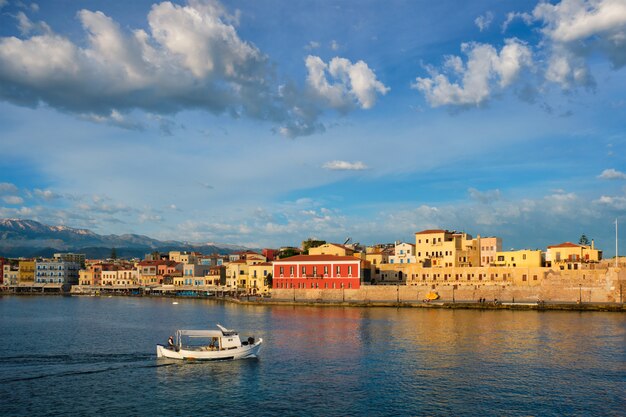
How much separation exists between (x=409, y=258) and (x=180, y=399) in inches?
2863

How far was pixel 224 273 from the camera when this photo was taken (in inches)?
4766

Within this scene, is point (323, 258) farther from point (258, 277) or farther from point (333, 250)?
point (258, 277)

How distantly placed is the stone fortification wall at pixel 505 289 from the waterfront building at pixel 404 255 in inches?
275

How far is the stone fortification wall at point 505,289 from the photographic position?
77.1m

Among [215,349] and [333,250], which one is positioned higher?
[333,250]

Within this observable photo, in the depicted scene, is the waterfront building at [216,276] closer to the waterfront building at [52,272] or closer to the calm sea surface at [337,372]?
the waterfront building at [52,272]

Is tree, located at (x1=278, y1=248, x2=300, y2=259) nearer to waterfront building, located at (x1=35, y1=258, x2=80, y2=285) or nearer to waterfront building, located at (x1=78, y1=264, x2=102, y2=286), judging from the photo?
waterfront building, located at (x1=78, y1=264, x2=102, y2=286)

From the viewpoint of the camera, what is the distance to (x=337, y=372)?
34188 millimetres

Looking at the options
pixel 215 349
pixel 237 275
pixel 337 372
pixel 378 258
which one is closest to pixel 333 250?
pixel 378 258

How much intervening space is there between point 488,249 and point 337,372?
65212mm

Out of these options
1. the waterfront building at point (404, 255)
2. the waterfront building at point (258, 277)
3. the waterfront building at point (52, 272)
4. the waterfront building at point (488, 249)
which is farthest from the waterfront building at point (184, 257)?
the waterfront building at point (488, 249)

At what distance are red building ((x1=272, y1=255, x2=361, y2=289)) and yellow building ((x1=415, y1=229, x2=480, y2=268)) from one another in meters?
13.6

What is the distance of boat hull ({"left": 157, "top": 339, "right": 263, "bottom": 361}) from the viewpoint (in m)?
37.8

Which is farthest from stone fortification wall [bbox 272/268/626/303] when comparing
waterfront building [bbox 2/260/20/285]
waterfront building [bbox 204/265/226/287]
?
waterfront building [bbox 2/260/20/285]
